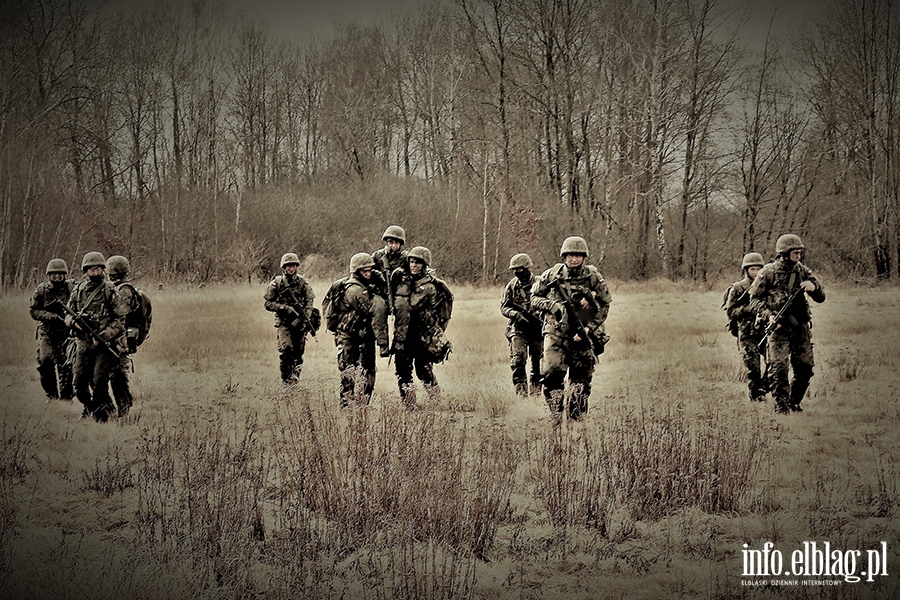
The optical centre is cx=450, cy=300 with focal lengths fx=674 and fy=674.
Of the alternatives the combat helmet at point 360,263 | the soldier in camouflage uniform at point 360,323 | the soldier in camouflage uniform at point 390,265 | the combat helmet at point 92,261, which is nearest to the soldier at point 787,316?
the soldier in camouflage uniform at point 390,265

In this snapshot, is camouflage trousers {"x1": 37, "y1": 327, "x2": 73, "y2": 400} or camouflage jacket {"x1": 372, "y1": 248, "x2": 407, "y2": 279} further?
camouflage trousers {"x1": 37, "y1": 327, "x2": 73, "y2": 400}

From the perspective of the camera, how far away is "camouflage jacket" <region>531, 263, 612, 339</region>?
24.8 ft

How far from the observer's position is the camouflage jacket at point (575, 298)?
24.8 feet

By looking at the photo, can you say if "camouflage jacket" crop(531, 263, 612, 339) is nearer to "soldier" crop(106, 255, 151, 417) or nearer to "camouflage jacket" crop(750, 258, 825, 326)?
"camouflage jacket" crop(750, 258, 825, 326)

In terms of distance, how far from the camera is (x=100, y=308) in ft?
25.3

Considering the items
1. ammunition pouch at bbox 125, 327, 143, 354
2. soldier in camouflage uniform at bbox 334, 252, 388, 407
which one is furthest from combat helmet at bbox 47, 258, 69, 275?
soldier in camouflage uniform at bbox 334, 252, 388, 407

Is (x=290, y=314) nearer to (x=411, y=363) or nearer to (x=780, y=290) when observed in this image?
(x=411, y=363)

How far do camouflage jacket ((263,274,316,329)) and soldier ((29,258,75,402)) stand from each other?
2.62 m

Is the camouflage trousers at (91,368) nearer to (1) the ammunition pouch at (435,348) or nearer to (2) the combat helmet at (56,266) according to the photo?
(2) the combat helmet at (56,266)

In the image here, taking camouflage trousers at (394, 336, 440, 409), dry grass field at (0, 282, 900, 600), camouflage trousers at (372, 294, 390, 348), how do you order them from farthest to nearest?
camouflage trousers at (394, 336, 440, 409)
camouflage trousers at (372, 294, 390, 348)
dry grass field at (0, 282, 900, 600)

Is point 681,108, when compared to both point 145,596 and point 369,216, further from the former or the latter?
point 145,596

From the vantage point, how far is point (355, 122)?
36.2 meters

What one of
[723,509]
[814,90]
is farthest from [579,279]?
[814,90]

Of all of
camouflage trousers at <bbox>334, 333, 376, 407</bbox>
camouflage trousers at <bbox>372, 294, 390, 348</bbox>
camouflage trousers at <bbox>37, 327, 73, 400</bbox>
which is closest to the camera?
camouflage trousers at <bbox>372, 294, 390, 348</bbox>
